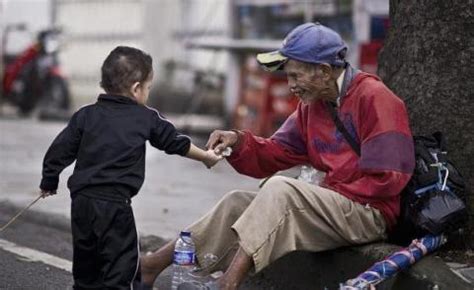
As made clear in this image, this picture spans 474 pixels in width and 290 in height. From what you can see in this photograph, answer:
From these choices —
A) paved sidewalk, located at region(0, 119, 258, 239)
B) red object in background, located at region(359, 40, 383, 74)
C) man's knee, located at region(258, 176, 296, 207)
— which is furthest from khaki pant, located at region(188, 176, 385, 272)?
red object in background, located at region(359, 40, 383, 74)

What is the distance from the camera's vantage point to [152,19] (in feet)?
51.9

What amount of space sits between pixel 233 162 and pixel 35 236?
6.39 ft

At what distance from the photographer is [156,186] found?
762 centimetres

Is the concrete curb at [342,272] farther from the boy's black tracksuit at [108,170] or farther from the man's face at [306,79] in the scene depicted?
the boy's black tracksuit at [108,170]

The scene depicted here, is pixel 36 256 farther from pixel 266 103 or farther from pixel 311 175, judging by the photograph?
pixel 266 103

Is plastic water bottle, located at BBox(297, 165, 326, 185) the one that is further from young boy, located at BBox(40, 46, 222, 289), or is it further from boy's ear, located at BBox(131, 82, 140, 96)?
boy's ear, located at BBox(131, 82, 140, 96)

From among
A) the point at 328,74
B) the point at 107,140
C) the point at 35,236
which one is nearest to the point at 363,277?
the point at 328,74

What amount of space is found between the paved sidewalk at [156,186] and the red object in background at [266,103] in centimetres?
72

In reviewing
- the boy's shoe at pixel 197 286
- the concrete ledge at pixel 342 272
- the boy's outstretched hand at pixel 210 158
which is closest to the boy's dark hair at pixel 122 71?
the boy's outstretched hand at pixel 210 158

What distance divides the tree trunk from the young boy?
48.9 inches

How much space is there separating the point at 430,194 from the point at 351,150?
0.40 metres

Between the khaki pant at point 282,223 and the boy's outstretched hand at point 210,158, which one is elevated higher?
the boy's outstretched hand at point 210,158

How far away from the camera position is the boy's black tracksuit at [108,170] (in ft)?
11.7

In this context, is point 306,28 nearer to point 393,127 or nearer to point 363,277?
point 393,127
